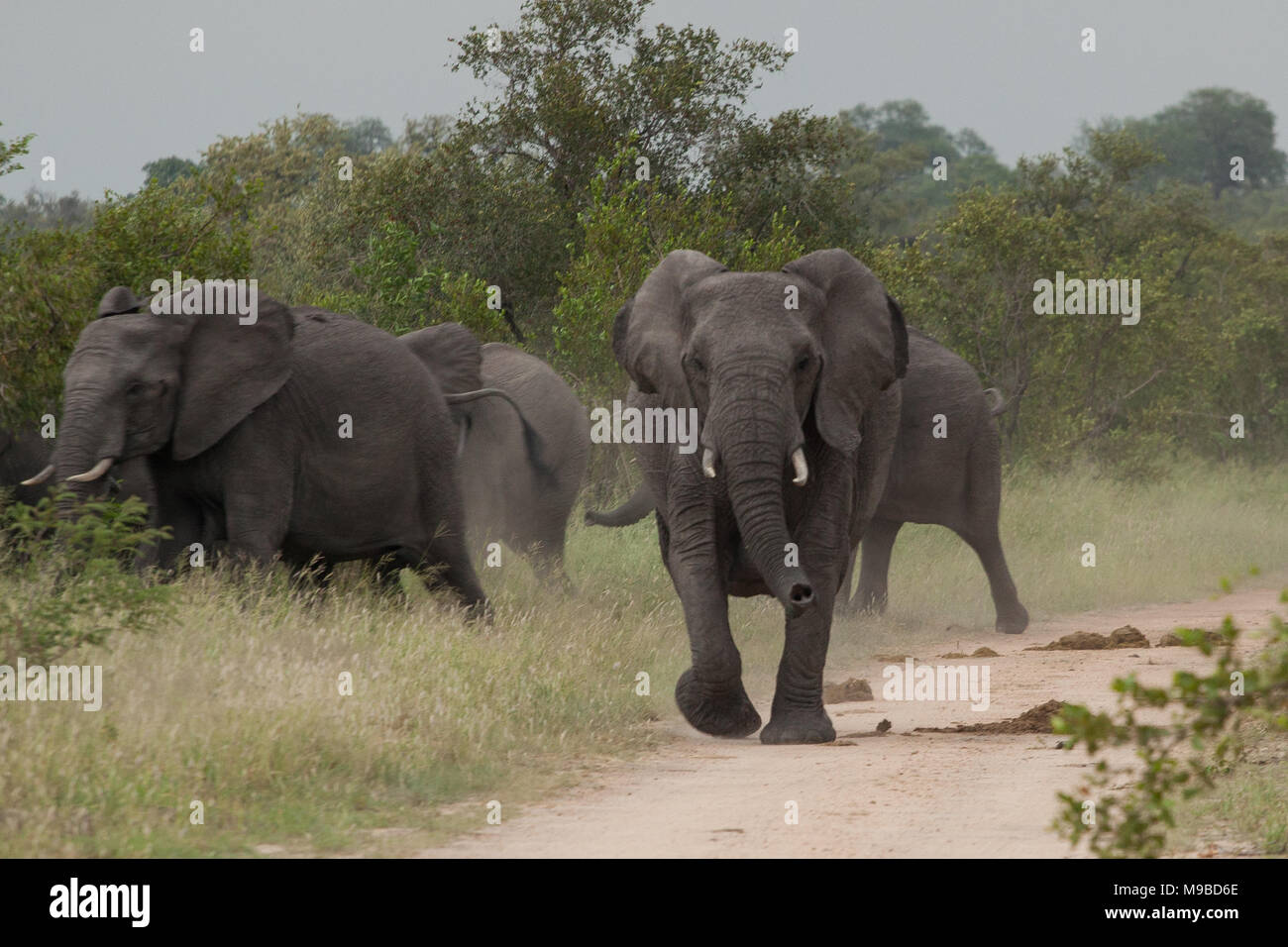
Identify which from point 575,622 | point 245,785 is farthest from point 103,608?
point 575,622

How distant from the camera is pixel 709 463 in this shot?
8.14m

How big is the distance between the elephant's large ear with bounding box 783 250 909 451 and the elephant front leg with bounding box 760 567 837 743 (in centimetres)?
78

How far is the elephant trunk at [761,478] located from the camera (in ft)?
26.3

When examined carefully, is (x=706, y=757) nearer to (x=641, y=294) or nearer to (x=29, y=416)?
(x=641, y=294)

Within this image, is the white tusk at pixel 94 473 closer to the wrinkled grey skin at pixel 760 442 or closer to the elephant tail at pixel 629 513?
the wrinkled grey skin at pixel 760 442

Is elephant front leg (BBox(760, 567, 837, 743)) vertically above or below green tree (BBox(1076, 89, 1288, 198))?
below

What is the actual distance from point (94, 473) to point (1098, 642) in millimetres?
6671

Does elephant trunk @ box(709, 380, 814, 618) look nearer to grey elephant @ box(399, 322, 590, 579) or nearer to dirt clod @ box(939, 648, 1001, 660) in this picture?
dirt clod @ box(939, 648, 1001, 660)

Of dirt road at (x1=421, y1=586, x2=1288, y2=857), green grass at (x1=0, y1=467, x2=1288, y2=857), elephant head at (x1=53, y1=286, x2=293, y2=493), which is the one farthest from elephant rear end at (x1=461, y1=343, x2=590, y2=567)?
dirt road at (x1=421, y1=586, x2=1288, y2=857)

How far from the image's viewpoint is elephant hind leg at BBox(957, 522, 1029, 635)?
13.9 m

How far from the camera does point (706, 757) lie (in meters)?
8.02

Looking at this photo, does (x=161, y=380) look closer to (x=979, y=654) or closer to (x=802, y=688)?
(x=802, y=688)

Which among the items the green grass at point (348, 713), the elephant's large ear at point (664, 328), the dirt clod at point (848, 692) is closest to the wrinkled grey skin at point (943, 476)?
the green grass at point (348, 713)

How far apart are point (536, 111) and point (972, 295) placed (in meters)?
5.45
